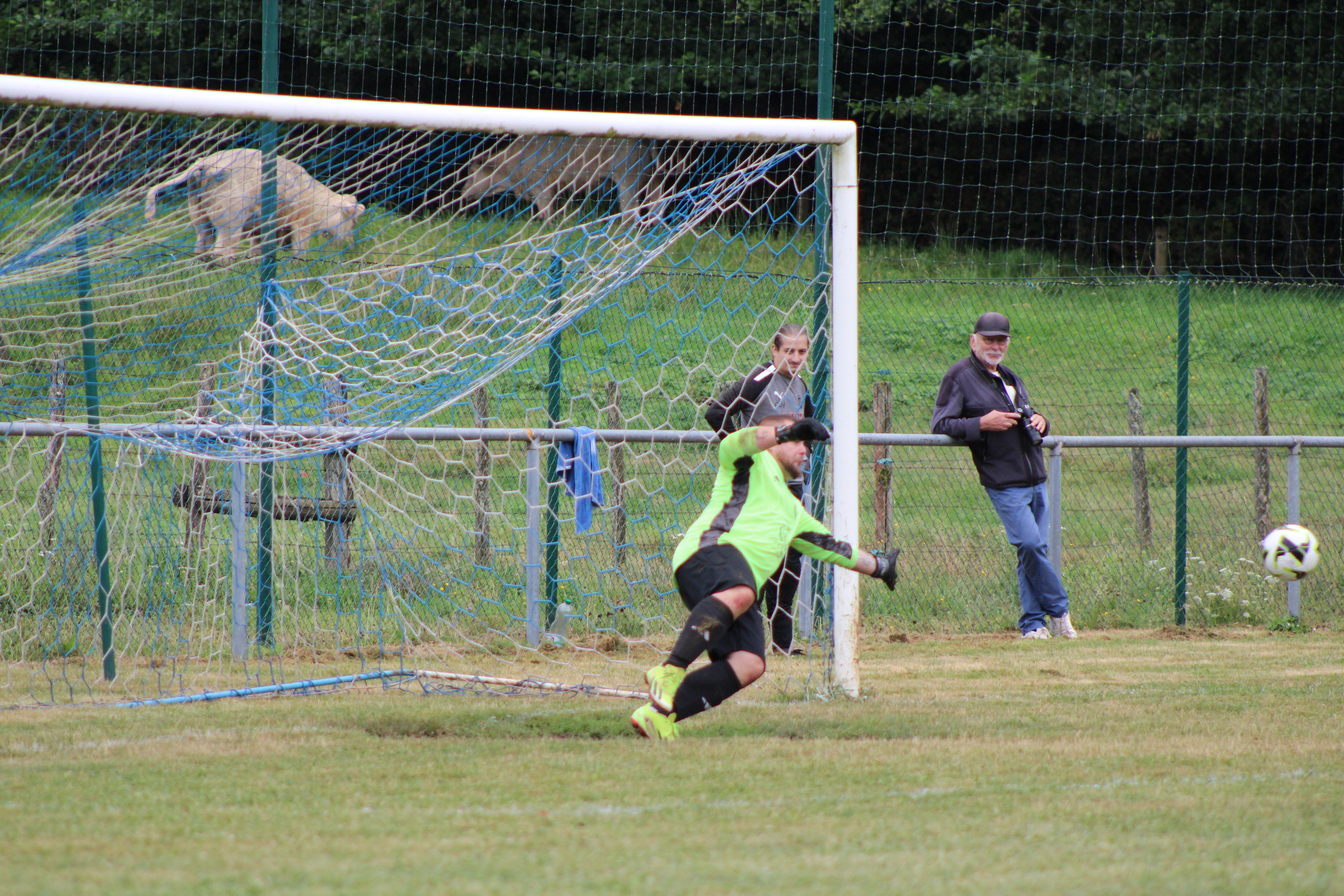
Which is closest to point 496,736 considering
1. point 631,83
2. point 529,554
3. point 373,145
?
point 529,554

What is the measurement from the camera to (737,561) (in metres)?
5.35

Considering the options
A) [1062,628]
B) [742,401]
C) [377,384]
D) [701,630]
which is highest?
[377,384]

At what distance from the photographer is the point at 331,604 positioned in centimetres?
745

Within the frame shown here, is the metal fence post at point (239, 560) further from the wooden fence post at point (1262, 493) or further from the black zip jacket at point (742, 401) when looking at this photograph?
the wooden fence post at point (1262, 493)

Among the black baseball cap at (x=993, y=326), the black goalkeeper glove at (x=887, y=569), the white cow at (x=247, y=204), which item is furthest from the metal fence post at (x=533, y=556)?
the black baseball cap at (x=993, y=326)

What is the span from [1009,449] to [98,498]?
197 inches

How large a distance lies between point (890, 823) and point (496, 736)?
6.20ft

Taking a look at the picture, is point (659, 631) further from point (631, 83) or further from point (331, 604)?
point (631, 83)

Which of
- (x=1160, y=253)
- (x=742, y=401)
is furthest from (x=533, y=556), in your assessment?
(x=1160, y=253)

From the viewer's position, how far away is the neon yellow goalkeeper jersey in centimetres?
543

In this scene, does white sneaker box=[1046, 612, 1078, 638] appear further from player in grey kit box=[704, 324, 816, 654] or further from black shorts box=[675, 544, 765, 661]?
black shorts box=[675, 544, 765, 661]

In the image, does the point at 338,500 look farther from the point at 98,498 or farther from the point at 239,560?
the point at 98,498

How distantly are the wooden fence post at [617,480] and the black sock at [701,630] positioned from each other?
8.09 feet

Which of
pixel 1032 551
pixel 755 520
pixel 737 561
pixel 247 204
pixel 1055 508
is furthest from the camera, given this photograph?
pixel 1055 508
